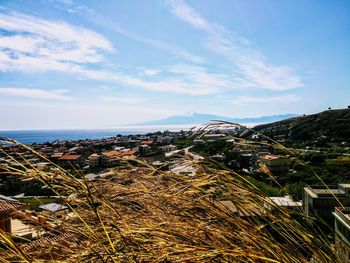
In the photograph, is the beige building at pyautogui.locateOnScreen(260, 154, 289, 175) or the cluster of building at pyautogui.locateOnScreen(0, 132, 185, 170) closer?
the cluster of building at pyautogui.locateOnScreen(0, 132, 185, 170)

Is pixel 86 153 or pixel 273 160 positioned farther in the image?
pixel 86 153

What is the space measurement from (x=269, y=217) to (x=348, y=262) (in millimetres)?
291

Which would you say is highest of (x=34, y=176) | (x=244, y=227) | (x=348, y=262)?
(x=34, y=176)

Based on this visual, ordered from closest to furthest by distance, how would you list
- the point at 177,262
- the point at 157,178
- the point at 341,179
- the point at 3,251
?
the point at 177,262 < the point at 3,251 < the point at 157,178 < the point at 341,179

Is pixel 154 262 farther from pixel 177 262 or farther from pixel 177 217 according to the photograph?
pixel 177 217

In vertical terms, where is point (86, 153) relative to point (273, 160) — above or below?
below

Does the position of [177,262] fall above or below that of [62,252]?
above

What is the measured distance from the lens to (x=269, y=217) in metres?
1.04

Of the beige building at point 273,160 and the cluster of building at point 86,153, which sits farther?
the beige building at point 273,160

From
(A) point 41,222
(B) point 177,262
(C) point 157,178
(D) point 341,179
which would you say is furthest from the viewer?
(D) point 341,179

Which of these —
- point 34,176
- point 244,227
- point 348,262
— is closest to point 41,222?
point 34,176

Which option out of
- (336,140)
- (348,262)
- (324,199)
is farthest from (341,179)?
(336,140)

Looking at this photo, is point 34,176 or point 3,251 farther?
point 3,251

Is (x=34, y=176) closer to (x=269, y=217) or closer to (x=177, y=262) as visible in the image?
(x=177, y=262)
